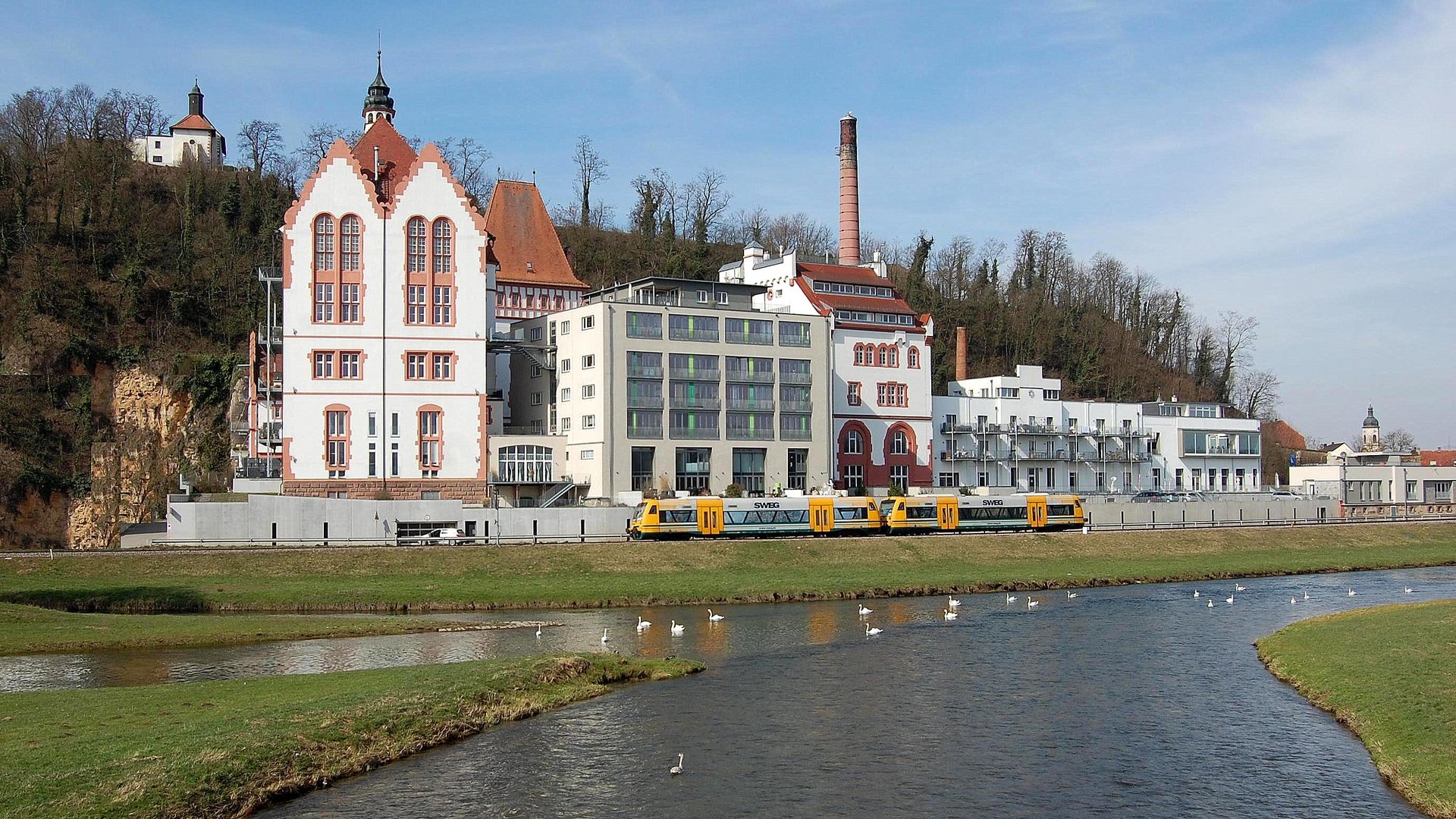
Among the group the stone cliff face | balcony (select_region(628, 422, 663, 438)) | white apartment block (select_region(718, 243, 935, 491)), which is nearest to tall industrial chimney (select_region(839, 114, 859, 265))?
white apartment block (select_region(718, 243, 935, 491))

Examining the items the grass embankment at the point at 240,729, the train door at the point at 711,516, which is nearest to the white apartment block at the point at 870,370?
the train door at the point at 711,516

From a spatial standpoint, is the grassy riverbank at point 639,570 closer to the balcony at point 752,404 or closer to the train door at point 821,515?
the train door at point 821,515

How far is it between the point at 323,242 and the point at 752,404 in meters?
34.4

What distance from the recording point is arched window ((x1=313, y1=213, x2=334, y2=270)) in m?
88.9

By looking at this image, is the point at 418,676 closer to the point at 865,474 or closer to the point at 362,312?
the point at 362,312

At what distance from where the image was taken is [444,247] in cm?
9238

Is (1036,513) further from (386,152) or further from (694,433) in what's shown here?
(386,152)

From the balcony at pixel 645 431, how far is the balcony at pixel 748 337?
9309mm

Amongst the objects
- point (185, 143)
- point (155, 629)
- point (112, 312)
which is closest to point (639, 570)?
point (155, 629)

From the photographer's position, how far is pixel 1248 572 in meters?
74.1

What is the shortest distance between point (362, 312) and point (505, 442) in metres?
13.9

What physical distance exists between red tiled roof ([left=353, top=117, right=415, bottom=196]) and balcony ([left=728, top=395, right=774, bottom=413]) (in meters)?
30.5

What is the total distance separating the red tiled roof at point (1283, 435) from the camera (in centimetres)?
16700

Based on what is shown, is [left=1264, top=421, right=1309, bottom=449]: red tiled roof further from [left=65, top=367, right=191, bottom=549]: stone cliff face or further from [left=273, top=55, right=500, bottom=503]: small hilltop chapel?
[left=65, top=367, right=191, bottom=549]: stone cliff face
